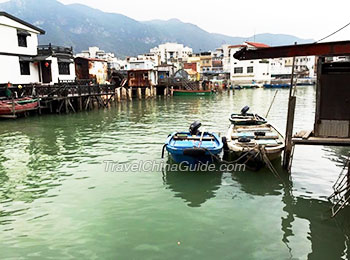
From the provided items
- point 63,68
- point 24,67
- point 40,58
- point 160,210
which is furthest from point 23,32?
point 160,210

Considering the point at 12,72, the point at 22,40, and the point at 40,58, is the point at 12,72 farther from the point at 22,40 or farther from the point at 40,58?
the point at 22,40

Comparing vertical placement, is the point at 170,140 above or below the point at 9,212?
above

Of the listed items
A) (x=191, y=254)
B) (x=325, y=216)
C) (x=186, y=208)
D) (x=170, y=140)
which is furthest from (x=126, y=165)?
(x=325, y=216)

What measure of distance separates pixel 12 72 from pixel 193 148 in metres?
28.2

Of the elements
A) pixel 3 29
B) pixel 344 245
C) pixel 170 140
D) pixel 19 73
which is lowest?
pixel 344 245

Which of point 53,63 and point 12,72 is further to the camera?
point 53,63

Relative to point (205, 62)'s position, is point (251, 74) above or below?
below

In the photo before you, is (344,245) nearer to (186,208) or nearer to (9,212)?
(186,208)

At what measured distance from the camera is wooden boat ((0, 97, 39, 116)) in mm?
26359

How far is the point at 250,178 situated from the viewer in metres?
11.2

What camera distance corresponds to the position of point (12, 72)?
104ft

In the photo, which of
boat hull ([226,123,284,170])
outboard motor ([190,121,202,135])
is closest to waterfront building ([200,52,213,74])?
outboard motor ([190,121,202,135])

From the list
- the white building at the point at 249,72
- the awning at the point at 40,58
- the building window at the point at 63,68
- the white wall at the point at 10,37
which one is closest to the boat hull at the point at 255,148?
the awning at the point at 40,58

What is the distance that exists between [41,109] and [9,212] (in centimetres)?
2576
